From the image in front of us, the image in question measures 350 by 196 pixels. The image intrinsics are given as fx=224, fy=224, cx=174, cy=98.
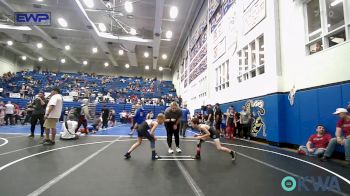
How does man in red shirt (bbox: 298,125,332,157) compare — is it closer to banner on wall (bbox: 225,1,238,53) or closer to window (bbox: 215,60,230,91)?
banner on wall (bbox: 225,1,238,53)

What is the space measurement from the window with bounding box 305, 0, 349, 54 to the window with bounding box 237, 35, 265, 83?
2.53m

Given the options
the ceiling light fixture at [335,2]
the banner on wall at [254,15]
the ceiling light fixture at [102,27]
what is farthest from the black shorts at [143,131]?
the ceiling light fixture at [102,27]

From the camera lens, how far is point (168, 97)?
30375 millimetres

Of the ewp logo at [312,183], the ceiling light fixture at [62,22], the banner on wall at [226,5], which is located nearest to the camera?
the ewp logo at [312,183]

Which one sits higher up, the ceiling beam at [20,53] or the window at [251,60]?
the ceiling beam at [20,53]

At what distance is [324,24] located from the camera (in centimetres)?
725

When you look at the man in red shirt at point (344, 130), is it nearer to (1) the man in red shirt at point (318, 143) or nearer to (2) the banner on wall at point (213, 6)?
(1) the man in red shirt at point (318, 143)

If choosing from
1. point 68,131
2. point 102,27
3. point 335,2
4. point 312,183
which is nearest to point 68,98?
point 102,27

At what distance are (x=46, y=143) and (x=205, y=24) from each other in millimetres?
15307

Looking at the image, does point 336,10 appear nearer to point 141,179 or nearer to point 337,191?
point 337,191

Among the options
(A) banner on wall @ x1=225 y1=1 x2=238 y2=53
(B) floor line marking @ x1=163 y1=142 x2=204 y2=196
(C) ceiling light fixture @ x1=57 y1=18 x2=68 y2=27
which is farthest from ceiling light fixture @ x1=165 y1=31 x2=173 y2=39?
(B) floor line marking @ x1=163 y1=142 x2=204 y2=196

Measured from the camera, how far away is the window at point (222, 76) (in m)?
14.4

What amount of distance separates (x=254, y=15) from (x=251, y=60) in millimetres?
2160

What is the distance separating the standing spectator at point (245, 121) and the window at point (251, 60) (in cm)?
185
